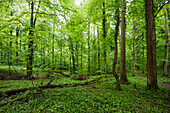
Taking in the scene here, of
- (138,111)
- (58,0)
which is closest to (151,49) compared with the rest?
(138,111)

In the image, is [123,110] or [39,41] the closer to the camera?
[123,110]

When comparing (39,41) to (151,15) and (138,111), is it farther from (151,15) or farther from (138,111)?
(151,15)

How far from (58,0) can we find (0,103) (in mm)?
8925

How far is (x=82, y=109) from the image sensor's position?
116 inches

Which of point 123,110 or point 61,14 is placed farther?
point 61,14

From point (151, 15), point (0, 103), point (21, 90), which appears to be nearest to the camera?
point (0, 103)

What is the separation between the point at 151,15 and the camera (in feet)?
16.2

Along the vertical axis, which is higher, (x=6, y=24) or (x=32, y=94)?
(x=6, y=24)

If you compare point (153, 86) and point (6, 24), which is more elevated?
point (6, 24)

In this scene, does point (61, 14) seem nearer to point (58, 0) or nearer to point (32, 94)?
point (58, 0)

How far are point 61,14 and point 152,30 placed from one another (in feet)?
22.7

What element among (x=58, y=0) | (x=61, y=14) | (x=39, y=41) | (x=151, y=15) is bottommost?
(x=39, y=41)

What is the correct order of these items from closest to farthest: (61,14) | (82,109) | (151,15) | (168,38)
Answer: (82,109) < (151,15) < (61,14) < (168,38)

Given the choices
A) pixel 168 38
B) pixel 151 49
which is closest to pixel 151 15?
pixel 151 49
